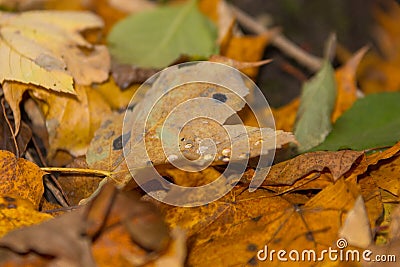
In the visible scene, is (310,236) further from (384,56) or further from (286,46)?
(384,56)

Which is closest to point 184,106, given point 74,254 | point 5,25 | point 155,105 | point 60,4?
point 155,105

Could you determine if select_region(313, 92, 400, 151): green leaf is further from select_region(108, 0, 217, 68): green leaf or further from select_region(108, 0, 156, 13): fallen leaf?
select_region(108, 0, 156, 13): fallen leaf

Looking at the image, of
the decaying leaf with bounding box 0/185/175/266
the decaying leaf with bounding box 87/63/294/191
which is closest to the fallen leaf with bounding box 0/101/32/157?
the decaying leaf with bounding box 87/63/294/191

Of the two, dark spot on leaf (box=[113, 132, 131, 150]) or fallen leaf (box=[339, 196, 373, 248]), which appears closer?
fallen leaf (box=[339, 196, 373, 248])

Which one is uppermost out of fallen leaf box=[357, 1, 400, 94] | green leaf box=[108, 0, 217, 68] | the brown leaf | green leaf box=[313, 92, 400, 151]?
fallen leaf box=[357, 1, 400, 94]

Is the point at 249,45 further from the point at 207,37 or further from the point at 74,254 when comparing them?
the point at 74,254

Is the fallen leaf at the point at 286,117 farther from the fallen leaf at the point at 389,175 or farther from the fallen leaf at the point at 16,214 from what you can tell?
the fallen leaf at the point at 16,214
